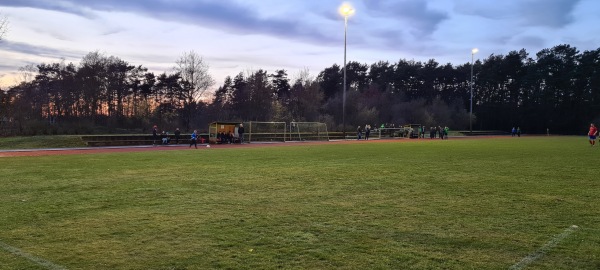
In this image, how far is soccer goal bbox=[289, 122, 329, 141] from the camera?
4203cm

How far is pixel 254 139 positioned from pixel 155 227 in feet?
109

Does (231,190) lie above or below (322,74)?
below

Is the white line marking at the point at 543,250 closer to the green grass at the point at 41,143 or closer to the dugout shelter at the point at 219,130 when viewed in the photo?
the green grass at the point at 41,143

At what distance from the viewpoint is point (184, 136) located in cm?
3538

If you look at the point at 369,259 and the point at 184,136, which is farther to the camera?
the point at 184,136

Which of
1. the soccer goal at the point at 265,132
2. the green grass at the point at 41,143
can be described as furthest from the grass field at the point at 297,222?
the soccer goal at the point at 265,132

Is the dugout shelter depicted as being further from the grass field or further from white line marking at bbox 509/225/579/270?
white line marking at bbox 509/225/579/270

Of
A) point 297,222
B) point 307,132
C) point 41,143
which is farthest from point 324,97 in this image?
point 297,222

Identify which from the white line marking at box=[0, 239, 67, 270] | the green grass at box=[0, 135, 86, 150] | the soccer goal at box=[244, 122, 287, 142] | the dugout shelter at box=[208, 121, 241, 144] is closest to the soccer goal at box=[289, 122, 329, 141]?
the soccer goal at box=[244, 122, 287, 142]

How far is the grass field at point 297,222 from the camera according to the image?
4.84m

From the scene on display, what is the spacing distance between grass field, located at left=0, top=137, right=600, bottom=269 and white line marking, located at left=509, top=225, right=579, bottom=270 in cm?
3

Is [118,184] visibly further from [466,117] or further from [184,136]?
[466,117]

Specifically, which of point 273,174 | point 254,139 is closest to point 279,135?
point 254,139

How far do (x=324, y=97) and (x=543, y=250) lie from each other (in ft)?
257
